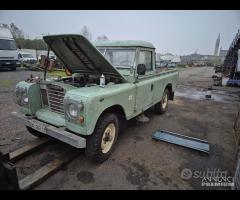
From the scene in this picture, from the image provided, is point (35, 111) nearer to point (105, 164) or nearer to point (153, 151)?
point (105, 164)

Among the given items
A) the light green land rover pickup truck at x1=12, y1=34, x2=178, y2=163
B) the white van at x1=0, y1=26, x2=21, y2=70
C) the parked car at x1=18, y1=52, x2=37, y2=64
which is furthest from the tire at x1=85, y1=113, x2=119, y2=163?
the parked car at x1=18, y1=52, x2=37, y2=64

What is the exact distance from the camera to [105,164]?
300cm

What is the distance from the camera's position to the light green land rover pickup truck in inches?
98.6

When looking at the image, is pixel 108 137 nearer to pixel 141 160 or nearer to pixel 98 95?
pixel 141 160

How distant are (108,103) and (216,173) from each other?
7.48ft

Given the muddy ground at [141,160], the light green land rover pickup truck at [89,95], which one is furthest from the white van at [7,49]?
the light green land rover pickup truck at [89,95]

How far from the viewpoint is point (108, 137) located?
3164 mm

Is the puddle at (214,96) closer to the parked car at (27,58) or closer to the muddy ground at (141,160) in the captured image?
the muddy ground at (141,160)

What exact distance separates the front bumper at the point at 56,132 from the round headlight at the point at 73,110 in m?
0.31

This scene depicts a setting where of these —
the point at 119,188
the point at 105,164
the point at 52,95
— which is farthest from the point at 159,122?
the point at 52,95

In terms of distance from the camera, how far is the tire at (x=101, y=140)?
2.70 metres

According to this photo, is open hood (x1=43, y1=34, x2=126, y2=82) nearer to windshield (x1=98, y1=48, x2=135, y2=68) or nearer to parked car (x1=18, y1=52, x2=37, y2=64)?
windshield (x1=98, y1=48, x2=135, y2=68)

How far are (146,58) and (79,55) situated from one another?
178cm

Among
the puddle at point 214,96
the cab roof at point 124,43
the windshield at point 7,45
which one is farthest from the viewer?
the windshield at point 7,45
